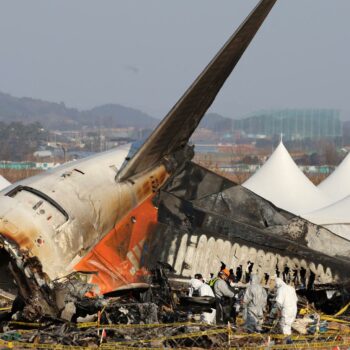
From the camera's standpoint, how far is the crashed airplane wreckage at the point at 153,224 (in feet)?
57.2

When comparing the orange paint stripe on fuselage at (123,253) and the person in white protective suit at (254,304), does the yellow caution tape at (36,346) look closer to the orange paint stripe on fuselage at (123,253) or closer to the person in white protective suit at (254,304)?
the orange paint stripe on fuselage at (123,253)

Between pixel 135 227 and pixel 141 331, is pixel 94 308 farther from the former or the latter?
pixel 135 227

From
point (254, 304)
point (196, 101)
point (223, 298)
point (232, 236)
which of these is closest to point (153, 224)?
point (232, 236)

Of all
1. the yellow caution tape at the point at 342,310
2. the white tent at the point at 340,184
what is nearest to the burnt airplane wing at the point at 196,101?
the yellow caution tape at the point at 342,310

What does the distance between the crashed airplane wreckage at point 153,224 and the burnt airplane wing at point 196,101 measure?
3cm

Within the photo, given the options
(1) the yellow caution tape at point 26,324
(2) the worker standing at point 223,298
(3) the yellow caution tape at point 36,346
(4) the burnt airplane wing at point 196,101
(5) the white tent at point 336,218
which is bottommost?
(3) the yellow caution tape at point 36,346

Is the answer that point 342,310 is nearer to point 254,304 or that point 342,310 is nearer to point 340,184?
point 254,304

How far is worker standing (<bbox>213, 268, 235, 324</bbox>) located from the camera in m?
18.9

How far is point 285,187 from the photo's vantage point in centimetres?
4088

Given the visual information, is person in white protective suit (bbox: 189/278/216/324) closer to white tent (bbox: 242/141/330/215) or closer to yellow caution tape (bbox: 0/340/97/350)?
yellow caution tape (bbox: 0/340/97/350)

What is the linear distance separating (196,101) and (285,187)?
2143 centimetres

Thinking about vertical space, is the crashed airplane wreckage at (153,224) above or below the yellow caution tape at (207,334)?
above

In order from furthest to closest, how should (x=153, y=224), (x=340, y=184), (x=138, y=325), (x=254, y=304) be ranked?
(x=340, y=184)
(x=153, y=224)
(x=254, y=304)
(x=138, y=325)

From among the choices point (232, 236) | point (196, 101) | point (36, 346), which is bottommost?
point (36, 346)
